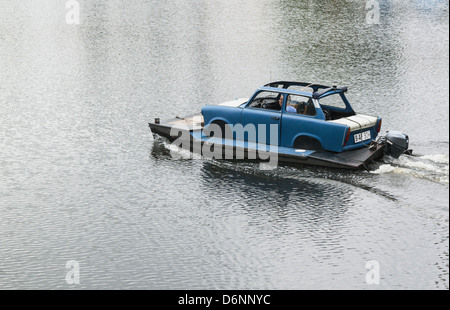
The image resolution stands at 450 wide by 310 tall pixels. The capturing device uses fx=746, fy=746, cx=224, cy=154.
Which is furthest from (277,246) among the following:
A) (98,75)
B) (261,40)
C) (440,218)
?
(261,40)

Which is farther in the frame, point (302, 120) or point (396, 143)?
point (302, 120)

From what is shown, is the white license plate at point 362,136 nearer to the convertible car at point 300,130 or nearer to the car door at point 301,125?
the convertible car at point 300,130

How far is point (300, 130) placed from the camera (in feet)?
61.9

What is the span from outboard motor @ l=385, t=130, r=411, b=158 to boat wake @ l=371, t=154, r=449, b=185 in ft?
0.68

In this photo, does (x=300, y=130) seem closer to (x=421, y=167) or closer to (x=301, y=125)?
(x=301, y=125)

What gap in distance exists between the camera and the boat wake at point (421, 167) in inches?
694

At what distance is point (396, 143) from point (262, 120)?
3.41 metres

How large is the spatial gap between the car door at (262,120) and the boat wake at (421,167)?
2789mm

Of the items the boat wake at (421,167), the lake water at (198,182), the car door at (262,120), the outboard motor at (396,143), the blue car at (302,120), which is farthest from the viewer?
the car door at (262,120)

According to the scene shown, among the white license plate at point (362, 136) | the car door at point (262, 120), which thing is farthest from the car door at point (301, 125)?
the white license plate at point (362, 136)

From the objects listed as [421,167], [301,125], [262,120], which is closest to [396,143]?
[421,167]

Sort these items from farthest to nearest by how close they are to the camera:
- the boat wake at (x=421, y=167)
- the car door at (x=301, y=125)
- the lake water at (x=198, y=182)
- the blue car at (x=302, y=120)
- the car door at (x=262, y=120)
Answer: the car door at (x=262, y=120) < the car door at (x=301, y=125) < the blue car at (x=302, y=120) < the boat wake at (x=421, y=167) < the lake water at (x=198, y=182)

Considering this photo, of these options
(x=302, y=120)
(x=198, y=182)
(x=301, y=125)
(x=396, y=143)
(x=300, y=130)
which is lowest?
(x=198, y=182)
